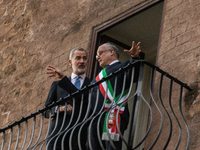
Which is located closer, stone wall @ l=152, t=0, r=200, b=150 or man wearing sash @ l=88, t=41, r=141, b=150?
man wearing sash @ l=88, t=41, r=141, b=150

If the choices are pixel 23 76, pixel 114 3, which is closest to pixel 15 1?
pixel 23 76

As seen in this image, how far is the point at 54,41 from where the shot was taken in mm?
7832

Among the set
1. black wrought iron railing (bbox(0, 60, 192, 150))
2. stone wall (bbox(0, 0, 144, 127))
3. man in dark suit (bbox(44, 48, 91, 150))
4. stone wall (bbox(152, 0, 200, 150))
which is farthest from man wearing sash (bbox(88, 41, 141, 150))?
stone wall (bbox(0, 0, 144, 127))

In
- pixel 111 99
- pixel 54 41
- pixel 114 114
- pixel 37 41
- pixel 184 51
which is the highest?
pixel 37 41

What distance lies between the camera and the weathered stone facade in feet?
18.9

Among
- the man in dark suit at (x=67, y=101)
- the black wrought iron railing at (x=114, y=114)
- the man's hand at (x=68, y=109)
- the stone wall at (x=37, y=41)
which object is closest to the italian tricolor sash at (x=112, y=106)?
the black wrought iron railing at (x=114, y=114)

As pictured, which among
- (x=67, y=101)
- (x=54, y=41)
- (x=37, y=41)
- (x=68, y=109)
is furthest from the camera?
(x=37, y=41)

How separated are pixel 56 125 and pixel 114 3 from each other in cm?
235

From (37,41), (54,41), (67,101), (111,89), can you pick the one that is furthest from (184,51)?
(37,41)

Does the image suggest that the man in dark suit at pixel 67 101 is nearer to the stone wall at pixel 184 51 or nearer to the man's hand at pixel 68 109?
the man's hand at pixel 68 109

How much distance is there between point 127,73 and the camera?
5191 mm

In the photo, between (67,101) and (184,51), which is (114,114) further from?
(184,51)

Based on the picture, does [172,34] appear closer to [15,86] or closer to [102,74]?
[102,74]

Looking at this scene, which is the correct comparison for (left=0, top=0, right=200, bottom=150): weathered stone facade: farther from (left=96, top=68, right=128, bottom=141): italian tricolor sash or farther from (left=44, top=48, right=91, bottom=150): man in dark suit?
(left=44, top=48, right=91, bottom=150): man in dark suit
